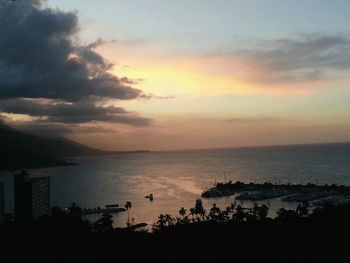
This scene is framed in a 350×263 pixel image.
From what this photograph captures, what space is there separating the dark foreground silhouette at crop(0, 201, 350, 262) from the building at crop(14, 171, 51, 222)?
2765cm

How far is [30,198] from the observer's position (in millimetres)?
68750

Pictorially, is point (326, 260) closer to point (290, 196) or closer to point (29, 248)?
point (29, 248)

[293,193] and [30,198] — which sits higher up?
[30,198]

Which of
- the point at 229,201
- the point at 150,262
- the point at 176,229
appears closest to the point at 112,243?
the point at 150,262

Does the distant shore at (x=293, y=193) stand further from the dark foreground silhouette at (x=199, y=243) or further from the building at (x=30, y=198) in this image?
the dark foreground silhouette at (x=199, y=243)

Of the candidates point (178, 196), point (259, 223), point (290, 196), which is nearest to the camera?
point (259, 223)

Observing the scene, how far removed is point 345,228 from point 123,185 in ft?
276

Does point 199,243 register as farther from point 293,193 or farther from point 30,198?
point 293,193

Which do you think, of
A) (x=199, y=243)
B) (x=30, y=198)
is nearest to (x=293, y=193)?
(x=30, y=198)

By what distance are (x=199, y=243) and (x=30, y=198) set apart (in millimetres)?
41789

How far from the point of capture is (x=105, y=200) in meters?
88.5

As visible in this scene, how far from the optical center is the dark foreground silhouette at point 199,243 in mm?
29719

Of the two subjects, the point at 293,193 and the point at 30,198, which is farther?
the point at 293,193

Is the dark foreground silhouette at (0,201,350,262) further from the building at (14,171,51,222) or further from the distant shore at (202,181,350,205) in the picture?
the distant shore at (202,181,350,205)
